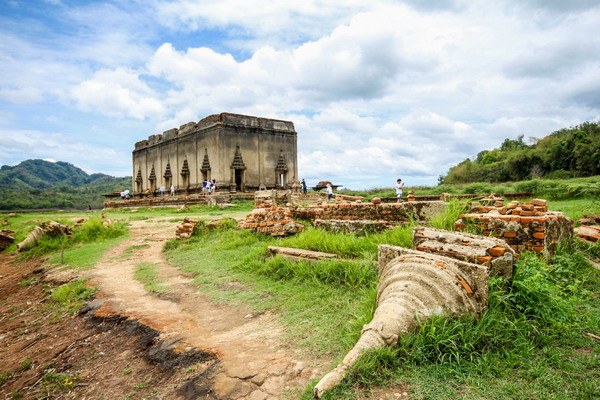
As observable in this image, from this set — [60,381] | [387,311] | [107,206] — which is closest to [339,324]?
[387,311]

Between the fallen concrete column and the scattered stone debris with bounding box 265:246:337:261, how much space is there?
1614 mm

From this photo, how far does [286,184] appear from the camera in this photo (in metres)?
24.8

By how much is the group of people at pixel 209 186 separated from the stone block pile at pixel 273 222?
1391 cm

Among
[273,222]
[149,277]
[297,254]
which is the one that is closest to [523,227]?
[297,254]

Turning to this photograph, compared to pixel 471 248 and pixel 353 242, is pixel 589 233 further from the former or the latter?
pixel 353 242

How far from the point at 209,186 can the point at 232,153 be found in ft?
8.72

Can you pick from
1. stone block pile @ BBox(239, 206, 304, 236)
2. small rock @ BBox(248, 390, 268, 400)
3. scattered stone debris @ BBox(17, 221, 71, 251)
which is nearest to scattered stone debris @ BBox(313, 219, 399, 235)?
stone block pile @ BBox(239, 206, 304, 236)

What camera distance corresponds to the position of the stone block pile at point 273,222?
7.22 meters

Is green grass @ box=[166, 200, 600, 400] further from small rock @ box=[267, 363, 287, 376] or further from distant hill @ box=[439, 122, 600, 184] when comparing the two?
distant hill @ box=[439, 122, 600, 184]

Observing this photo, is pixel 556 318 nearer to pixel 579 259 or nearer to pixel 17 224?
pixel 579 259

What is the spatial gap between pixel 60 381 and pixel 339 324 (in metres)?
2.53

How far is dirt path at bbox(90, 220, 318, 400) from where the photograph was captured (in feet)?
8.34

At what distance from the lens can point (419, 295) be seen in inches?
111

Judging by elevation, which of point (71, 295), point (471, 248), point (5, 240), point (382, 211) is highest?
point (382, 211)
